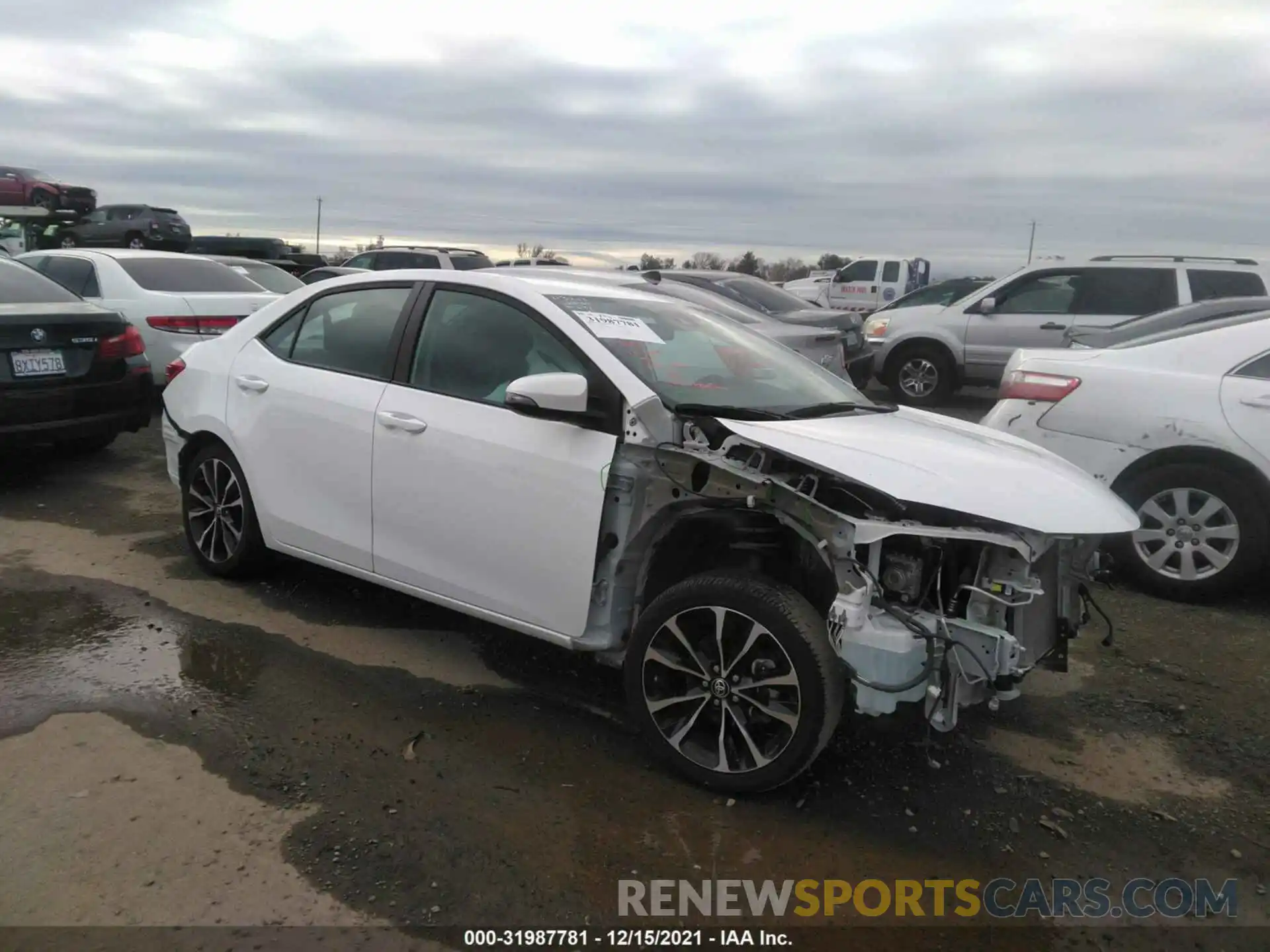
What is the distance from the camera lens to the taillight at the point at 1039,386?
540 centimetres

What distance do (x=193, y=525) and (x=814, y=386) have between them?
3.24 metres

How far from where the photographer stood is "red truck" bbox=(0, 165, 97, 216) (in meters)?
26.0

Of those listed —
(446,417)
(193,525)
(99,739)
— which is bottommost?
(99,739)

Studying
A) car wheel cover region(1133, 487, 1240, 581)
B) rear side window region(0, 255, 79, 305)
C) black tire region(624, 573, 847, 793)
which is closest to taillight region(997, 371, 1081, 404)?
car wheel cover region(1133, 487, 1240, 581)

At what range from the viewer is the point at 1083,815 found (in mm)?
3195

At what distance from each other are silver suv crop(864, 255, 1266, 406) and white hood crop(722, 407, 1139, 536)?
7.16 m

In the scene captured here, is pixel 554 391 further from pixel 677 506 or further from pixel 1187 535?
pixel 1187 535

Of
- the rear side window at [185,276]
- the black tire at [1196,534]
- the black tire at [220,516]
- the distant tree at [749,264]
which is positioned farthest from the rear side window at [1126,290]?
the distant tree at [749,264]

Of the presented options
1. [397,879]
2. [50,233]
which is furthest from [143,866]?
[50,233]

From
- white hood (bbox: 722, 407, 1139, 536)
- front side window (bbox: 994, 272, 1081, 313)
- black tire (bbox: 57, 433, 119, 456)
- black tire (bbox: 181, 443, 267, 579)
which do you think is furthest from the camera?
front side window (bbox: 994, 272, 1081, 313)

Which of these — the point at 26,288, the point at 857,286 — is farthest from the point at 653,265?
the point at 26,288

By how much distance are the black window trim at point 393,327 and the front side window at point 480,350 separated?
0.38 feet

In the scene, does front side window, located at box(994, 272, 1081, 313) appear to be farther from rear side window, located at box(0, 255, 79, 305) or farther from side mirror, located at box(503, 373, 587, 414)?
rear side window, located at box(0, 255, 79, 305)

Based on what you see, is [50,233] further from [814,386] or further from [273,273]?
[814,386]
